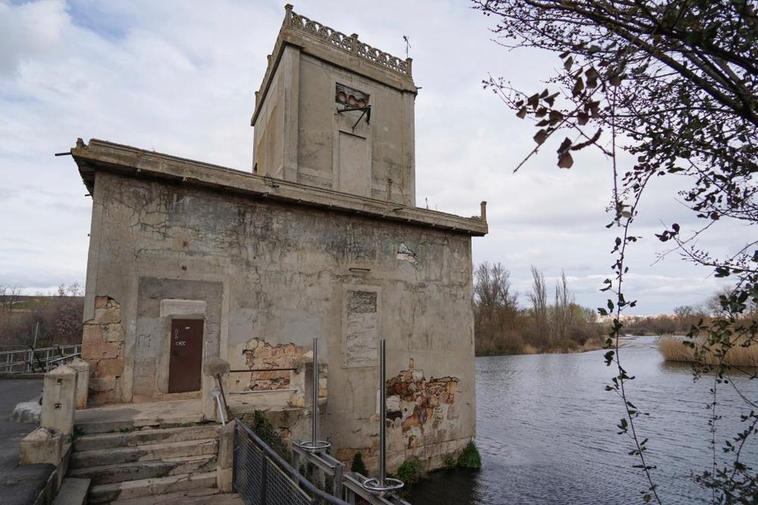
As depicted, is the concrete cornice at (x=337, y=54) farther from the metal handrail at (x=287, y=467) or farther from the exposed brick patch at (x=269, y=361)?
the metal handrail at (x=287, y=467)

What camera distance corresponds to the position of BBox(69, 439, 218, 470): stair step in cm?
616

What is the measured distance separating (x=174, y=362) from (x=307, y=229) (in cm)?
402

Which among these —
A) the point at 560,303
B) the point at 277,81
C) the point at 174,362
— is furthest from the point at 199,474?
the point at 560,303

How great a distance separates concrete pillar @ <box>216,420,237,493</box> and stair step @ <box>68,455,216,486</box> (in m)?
0.37

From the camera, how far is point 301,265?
1097 centimetres

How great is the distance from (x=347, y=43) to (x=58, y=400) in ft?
41.1

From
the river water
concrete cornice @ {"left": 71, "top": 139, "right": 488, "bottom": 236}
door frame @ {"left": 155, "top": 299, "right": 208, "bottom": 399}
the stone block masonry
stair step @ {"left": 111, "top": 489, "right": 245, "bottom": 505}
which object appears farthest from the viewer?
the river water

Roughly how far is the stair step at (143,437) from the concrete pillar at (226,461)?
0.77 meters

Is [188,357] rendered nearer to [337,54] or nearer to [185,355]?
[185,355]

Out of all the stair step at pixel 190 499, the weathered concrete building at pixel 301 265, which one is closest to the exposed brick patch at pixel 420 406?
the weathered concrete building at pixel 301 265


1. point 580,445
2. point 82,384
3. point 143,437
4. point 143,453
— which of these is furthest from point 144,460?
point 580,445

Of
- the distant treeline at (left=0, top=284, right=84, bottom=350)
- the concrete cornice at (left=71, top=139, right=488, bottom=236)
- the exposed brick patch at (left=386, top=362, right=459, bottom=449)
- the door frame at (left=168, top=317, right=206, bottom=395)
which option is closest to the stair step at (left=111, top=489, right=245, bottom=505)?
the door frame at (left=168, top=317, right=206, bottom=395)

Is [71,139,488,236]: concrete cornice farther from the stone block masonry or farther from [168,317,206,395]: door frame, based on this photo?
[168,317,206,395]: door frame

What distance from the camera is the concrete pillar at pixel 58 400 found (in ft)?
19.7
